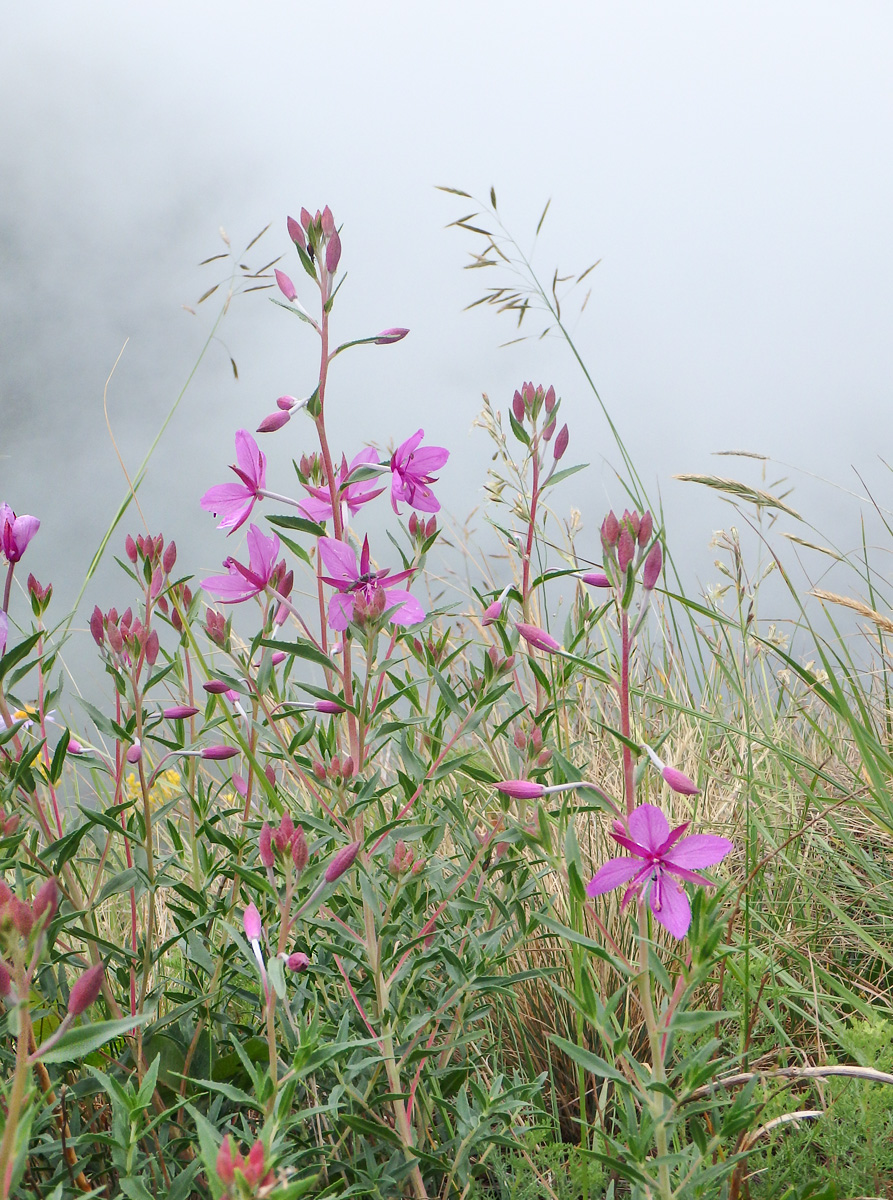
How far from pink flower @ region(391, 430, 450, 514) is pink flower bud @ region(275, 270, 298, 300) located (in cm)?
29

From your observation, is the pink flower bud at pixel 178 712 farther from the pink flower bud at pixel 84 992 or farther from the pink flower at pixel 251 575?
the pink flower bud at pixel 84 992

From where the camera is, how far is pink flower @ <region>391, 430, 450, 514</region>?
1.49m

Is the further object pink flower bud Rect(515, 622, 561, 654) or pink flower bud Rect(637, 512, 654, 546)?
pink flower bud Rect(515, 622, 561, 654)

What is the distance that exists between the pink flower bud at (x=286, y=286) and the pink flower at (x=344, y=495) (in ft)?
0.89

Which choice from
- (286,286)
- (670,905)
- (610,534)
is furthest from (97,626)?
(670,905)

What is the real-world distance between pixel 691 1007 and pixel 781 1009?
1.07 feet

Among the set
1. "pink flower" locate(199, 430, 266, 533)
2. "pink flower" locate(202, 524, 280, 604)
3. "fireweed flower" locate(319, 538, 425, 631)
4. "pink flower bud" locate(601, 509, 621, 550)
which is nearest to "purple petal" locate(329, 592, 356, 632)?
"fireweed flower" locate(319, 538, 425, 631)

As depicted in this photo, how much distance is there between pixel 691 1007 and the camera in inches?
79.7

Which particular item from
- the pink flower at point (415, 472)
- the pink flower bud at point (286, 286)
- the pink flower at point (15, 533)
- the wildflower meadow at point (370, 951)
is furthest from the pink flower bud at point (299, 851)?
the pink flower bud at point (286, 286)

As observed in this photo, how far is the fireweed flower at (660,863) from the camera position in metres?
1.07

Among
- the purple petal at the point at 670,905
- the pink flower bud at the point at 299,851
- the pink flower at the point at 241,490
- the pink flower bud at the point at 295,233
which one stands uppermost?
the pink flower bud at the point at 295,233

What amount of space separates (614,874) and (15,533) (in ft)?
3.48

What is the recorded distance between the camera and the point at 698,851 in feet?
3.51

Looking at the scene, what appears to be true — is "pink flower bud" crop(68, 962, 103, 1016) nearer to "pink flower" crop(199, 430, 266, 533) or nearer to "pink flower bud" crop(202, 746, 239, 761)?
"pink flower bud" crop(202, 746, 239, 761)
